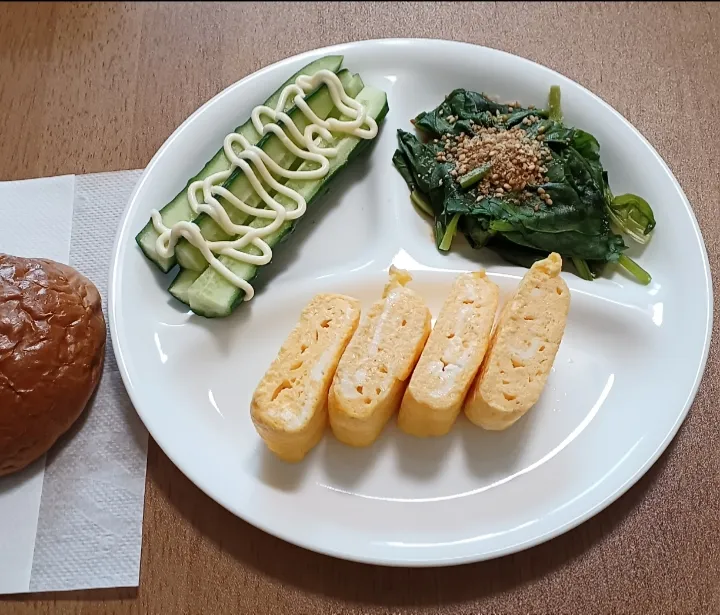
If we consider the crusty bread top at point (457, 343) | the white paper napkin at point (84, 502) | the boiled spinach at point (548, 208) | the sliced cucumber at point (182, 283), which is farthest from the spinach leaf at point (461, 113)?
the white paper napkin at point (84, 502)

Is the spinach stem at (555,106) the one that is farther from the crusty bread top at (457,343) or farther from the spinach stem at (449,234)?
the crusty bread top at (457,343)

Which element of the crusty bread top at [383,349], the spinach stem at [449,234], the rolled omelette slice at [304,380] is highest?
the spinach stem at [449,234]

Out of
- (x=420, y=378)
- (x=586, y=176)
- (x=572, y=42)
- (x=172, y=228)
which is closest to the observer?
(x=420, y=378)

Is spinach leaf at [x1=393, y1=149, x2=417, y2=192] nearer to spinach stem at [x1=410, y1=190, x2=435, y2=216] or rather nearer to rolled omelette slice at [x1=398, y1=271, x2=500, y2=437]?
spinach stem at [x1=410, y1=190, x2=435, y2=216]

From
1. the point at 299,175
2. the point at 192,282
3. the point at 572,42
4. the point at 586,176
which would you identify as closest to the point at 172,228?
the point at 192,282

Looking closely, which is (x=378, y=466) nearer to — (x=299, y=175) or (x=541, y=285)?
(x=541, y=285)

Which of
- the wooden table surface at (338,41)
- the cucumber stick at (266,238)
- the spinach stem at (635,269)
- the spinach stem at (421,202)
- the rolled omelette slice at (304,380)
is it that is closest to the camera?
the rolled omelette slice at (304,380)

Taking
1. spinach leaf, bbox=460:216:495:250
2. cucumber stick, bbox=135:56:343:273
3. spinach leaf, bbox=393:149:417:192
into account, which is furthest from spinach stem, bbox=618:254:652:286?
cucumber stick, bbox=135:56:343:273
